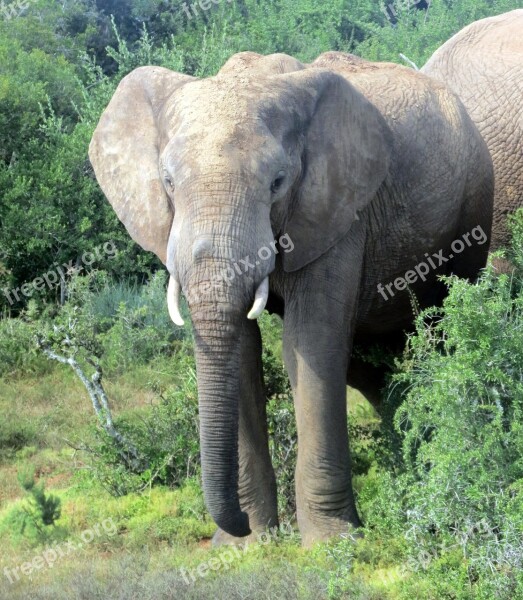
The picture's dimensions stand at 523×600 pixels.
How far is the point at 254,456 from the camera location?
21.0 ft

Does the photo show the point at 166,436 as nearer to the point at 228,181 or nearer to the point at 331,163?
the point at 331,163

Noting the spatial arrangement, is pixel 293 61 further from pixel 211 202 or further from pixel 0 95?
pixel 0 95

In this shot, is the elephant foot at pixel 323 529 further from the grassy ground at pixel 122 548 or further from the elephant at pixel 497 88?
the elephant at pixel 497 88

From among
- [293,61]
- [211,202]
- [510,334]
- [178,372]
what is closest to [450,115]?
[293,61]

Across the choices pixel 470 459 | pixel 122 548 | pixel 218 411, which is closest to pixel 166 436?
pixel 122 548

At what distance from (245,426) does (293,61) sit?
1826mm

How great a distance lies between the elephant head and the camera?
526cm

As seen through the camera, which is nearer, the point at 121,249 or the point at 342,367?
the point at 342,367

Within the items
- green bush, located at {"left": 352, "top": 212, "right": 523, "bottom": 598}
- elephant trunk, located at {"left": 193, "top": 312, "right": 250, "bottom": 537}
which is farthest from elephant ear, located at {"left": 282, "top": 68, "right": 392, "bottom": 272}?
elephant trunk, located at {"left": 193, "top": 312, "right": 250, "bottom": 537}

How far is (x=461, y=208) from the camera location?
700 centimetres

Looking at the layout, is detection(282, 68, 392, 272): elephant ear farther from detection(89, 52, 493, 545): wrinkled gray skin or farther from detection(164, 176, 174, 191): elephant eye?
detection(164, 176, 174, 191): elephant eye

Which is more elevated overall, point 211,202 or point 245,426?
point 211,202

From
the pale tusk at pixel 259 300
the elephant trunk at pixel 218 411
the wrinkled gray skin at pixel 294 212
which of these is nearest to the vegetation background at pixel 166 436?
the wrinkled gray skin at pixel 294 212

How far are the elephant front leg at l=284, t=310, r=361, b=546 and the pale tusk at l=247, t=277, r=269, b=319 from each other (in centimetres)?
72
